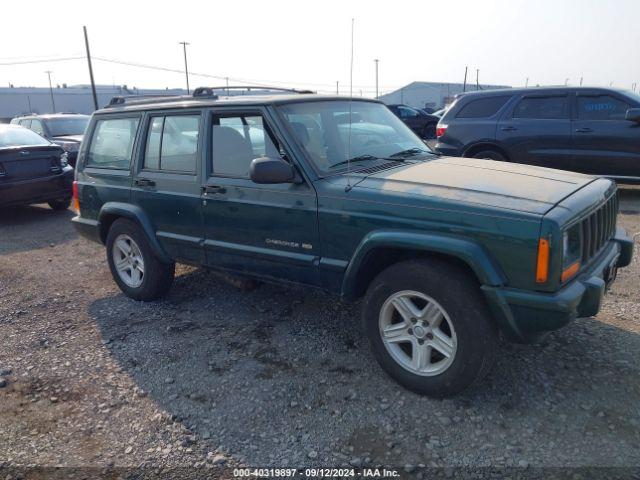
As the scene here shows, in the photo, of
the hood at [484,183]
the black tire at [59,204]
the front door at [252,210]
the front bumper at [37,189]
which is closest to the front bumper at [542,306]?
the hood at [484,183]

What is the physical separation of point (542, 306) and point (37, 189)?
8.16 m

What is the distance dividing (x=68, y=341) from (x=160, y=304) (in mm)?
898

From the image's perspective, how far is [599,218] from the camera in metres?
3.31

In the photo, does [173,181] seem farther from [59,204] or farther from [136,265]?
[59,204]

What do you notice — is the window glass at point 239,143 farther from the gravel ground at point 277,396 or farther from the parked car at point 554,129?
the parked car at point 554,129

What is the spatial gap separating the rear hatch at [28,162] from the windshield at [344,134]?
6.28 m

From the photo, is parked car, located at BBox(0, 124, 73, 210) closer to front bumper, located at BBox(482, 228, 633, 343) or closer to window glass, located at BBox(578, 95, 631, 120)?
front bumper, located at BBox(482, 228, 633, 343)

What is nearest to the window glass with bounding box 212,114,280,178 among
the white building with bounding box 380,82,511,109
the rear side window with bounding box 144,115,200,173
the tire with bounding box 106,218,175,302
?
the rear side window with bounding box 144,115,200,173

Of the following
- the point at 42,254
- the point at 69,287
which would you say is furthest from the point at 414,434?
the point at 42,254

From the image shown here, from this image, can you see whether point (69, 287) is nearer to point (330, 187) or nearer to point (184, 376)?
point (184, 376)

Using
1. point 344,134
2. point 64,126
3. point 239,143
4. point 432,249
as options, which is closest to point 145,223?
point 239,143

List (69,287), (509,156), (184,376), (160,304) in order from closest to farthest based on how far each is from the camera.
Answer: (184,376) → (160,304) → (69,287) → (509,156)

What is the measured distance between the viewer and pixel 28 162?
8.38 metres

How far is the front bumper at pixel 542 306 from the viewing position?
2742mm
